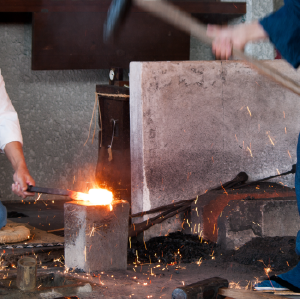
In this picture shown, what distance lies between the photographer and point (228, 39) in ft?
7.68

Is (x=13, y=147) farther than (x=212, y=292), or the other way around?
(x=13, y=147)

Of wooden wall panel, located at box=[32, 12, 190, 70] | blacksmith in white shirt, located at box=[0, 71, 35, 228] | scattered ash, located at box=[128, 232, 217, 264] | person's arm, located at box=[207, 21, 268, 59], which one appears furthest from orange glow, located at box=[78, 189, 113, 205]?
wooden wall panel, located at box=[32, 12, 190, 70]

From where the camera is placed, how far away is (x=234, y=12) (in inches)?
267

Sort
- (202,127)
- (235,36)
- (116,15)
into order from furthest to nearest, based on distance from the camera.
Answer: (202,127), (116,15), (235,36)

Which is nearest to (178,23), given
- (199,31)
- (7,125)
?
(199,31)

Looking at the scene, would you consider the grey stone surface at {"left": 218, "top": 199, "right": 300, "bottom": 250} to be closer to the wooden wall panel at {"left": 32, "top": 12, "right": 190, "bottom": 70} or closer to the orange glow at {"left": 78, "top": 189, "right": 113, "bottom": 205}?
the orange glow at {"left": 78, "top": 189, "right": 113, "bottom": 205}

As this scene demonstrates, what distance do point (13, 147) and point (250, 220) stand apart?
2.09 m

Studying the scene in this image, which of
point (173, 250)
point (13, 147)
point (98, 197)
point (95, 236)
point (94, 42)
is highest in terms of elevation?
point (94, 42)

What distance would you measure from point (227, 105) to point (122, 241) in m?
2.04

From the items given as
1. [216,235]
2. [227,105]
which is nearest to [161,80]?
[227,105]

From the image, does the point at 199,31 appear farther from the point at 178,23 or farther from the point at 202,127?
the point at 202,127

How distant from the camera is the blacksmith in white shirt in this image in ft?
8.21

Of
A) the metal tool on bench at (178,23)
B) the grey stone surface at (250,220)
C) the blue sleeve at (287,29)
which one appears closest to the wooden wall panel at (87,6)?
the metal tool on bench at (178,23)

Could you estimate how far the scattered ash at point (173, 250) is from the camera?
366 centimetres
